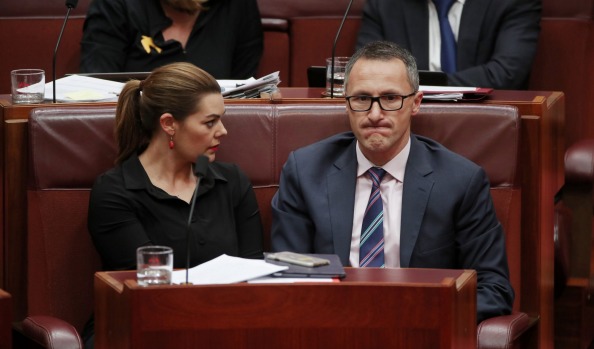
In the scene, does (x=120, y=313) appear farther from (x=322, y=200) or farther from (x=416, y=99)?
(x=416, y=99)

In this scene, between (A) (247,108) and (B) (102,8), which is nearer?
(A) (247,108)

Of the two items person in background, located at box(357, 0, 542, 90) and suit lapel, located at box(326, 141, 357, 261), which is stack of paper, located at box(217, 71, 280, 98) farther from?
person in background, located at box(357, 0, 542, 90)

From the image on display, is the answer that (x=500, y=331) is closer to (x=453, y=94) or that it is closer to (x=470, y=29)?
(x=453, y=94)

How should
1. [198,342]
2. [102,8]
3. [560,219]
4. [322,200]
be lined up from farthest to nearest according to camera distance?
[102,8] → [560,219] → [322,200] → [198,342]

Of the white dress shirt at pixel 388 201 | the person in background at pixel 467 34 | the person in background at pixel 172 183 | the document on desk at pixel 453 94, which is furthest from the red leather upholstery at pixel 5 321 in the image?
the person in background at pixel 467 34

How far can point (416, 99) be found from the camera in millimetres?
2023

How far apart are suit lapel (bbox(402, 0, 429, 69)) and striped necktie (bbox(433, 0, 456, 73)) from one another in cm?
4

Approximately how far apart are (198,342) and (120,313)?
4.6 inches

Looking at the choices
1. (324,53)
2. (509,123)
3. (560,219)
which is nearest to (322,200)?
(509,123)

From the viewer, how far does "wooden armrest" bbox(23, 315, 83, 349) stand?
5.90 ft

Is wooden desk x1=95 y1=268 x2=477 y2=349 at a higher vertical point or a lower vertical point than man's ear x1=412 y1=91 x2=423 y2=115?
lower

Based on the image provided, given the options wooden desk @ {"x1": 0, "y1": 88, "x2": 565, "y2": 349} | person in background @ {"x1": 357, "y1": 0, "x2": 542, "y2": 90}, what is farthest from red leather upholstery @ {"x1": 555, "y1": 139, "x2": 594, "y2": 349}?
person in background @ {"x1": 357, "y1": 0, "x2": 542, "y2": 90}

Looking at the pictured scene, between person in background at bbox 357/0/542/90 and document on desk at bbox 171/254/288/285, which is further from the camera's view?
person in background at bbox 357/0/542/90

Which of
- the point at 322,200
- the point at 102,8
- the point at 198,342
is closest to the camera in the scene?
the point at 198,342
